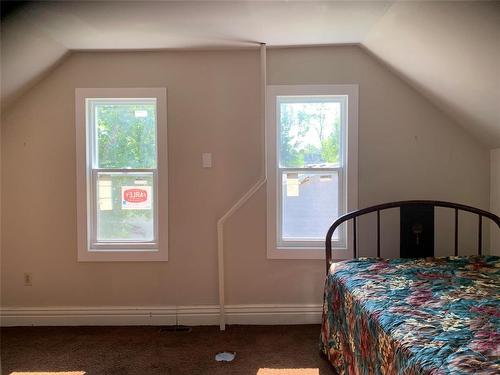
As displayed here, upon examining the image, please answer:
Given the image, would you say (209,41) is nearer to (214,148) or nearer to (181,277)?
(214,148)

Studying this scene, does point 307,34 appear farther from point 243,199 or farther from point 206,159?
point 243,199

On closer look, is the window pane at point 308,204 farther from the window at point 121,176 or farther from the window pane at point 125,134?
the window pane at point 125,134

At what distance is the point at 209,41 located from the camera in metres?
2.41

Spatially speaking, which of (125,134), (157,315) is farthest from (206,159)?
(157,315)

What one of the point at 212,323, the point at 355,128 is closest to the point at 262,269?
the point at 212,323

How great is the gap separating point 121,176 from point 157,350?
1348 millimetres

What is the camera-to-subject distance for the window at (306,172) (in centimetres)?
261

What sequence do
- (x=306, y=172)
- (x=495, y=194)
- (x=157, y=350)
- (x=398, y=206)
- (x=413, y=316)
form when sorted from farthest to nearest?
(x=306, y=172), (x=495, y=194), (x=398, y=206), (x=157, y=350), (x=413, y=316)

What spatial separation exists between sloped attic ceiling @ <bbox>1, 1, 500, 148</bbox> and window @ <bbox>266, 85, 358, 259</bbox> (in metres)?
0.51

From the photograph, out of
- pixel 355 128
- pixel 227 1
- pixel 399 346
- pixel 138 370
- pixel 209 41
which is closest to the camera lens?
pixel 399 346

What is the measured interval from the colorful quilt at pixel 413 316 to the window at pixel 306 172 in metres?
0.56

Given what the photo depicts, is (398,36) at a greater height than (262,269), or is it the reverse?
(398,36)

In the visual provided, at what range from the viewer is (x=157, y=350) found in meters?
2.24

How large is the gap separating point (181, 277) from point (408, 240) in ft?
5.78
